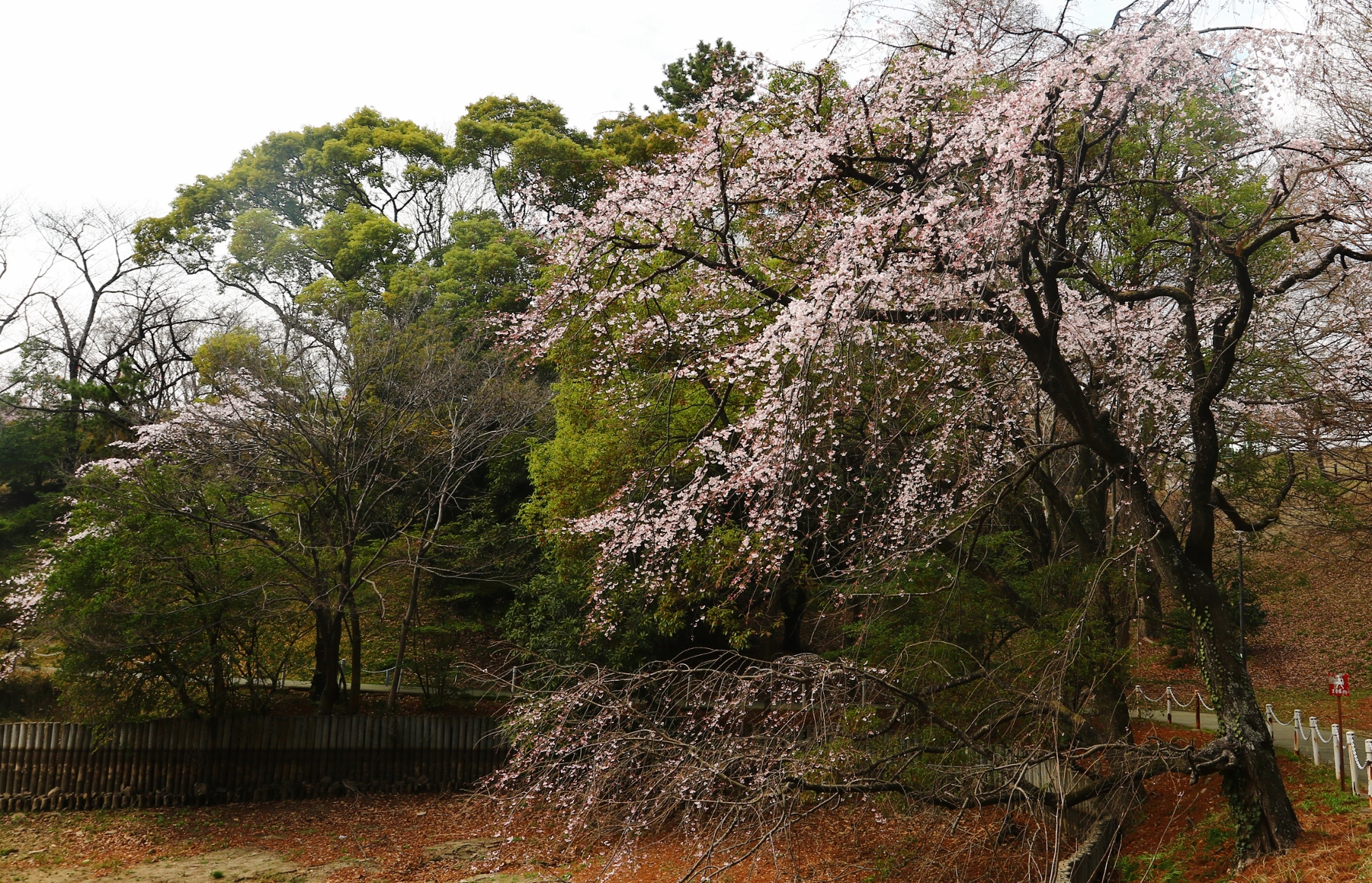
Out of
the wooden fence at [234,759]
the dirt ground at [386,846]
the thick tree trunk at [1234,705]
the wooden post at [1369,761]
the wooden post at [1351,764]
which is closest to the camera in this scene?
the thick tree trunk at [1234,705]

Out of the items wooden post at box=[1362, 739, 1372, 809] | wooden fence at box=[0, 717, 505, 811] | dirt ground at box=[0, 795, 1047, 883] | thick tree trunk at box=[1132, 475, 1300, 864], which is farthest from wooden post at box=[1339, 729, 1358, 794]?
wooden fence at box=[0, 717, 505, 811]

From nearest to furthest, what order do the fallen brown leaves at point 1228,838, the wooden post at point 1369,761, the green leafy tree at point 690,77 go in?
the fallen brown leaves at point 1228,838 < the wooden post at point 1369,761 < the green leafy tree at point 690,77

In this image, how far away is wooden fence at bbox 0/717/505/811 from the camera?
10.5m

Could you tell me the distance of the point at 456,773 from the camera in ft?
38.9

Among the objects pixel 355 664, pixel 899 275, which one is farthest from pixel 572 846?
pixel 355 664

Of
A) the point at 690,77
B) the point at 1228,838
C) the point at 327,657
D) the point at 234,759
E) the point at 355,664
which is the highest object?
the point at 690,77

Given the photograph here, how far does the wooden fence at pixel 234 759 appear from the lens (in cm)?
1049

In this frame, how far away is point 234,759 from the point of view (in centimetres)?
1111

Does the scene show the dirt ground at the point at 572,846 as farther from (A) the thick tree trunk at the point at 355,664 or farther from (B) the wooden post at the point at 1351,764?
(A) the thick tree trunk at the point at 355,664

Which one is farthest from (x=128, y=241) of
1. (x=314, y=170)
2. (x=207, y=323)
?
(x=314, y=170)

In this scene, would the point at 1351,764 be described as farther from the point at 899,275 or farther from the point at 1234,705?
the point at 899,275

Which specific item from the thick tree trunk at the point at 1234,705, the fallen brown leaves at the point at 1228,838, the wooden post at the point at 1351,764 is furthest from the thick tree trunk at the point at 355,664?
the wooden post at the point at 1351,764

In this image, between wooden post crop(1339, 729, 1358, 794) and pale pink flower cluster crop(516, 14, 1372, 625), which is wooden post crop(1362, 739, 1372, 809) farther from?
pale pink flower cluster crop(516, 14, 1372, 625)

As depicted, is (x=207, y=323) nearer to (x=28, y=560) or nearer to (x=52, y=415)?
(x=52, y=415)
